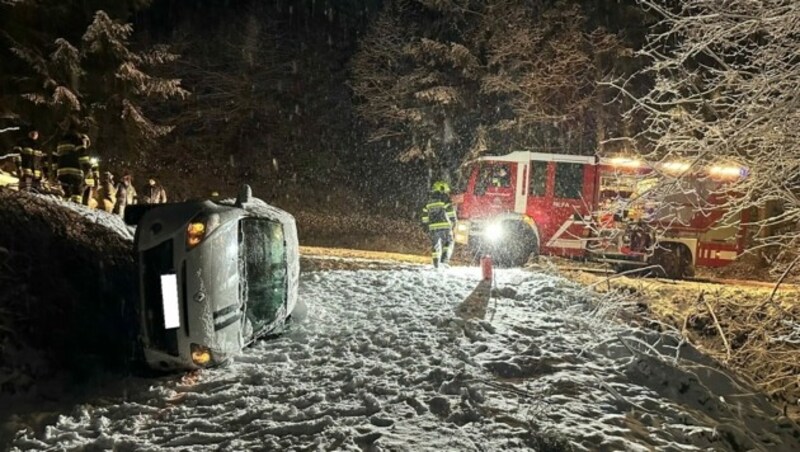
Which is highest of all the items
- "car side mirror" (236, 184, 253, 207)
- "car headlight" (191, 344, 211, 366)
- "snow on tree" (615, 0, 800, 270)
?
"snow on tree" (615, 0, 800, 270)

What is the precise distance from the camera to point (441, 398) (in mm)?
5273

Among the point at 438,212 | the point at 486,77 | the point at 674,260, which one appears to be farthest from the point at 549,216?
the point at 486,77

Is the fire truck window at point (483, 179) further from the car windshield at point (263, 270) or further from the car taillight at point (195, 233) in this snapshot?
the car taillight at point (195, 233)

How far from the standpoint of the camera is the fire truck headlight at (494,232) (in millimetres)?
14328

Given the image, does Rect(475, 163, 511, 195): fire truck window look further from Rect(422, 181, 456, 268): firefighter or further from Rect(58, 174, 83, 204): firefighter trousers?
Rect(58, 174, 83, 204): firefighter trousers

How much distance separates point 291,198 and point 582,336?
70.4 feet

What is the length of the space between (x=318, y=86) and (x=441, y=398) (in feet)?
86.8

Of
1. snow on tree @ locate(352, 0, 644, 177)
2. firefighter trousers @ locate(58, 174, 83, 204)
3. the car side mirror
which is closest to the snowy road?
the car side mirror

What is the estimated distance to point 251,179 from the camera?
93.4ft

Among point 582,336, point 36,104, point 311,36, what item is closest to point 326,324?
point 582,336

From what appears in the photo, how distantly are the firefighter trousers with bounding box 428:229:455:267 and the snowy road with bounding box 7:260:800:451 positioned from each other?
4.27m

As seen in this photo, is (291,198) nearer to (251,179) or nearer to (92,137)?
(251,179)

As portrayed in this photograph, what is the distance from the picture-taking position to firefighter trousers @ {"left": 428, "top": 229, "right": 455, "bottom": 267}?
12.6m

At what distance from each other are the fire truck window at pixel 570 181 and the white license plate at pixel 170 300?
435 inches
